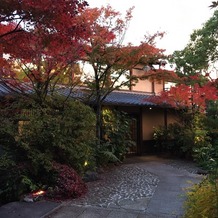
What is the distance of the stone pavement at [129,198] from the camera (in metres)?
5.91

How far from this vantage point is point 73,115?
8734 mm

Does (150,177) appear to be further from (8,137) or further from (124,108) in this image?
(124,108)

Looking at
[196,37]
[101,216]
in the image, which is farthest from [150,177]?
[196,37]

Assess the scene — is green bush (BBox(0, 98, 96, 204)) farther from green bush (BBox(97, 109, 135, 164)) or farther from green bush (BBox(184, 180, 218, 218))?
green bush (BBox(184, 180, 218, 218))

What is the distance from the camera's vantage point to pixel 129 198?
7105 millimetres

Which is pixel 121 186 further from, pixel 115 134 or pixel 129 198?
pixel 115 134

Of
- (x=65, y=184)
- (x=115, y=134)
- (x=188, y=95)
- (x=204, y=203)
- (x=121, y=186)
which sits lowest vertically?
(x=121, y=186)

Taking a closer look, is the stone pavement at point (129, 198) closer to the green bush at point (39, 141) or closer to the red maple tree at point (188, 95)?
the green bush at point (39, 141)

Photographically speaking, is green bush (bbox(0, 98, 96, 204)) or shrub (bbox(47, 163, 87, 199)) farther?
green bush (bbox(0, 98, 96, 204))

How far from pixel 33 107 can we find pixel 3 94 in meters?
1.84

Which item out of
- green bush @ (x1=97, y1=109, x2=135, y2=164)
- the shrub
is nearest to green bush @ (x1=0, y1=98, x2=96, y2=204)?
the shrub

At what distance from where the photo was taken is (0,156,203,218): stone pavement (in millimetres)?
5910

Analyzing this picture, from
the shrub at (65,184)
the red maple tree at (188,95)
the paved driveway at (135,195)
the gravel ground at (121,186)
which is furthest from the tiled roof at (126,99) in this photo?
the shrub at (65,184)

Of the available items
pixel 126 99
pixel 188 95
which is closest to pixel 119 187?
pixel 126 99
